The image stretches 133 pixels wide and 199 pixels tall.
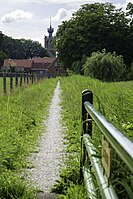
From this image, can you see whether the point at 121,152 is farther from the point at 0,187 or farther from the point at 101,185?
the point at 0,187

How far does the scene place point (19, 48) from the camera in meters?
130

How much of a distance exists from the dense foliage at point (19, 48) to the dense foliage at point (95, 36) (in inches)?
1635

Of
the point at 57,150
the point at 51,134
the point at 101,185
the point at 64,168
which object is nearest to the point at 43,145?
the point at 57,150

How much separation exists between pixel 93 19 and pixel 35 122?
52063mm

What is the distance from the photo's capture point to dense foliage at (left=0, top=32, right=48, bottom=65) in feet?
372

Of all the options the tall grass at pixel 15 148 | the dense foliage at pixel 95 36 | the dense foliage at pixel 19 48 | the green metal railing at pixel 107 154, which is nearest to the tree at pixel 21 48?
the dense foliage at pixel 19 48

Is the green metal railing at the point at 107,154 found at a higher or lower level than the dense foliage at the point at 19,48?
higher

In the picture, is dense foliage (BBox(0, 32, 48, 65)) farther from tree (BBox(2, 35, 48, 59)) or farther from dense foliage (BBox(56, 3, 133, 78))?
dense foliage (BBox(56, 3, 133, 78))

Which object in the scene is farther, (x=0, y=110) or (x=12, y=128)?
(x=0, y=110)

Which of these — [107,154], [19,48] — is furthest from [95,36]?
[19,48]

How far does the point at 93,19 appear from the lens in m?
62.2

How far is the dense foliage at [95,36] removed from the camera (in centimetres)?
6031

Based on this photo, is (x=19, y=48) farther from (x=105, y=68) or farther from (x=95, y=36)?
(x=105, y=68)

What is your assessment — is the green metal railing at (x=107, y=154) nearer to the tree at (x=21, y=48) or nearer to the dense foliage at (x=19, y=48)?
the dense foliage at (x=19, y=48)
